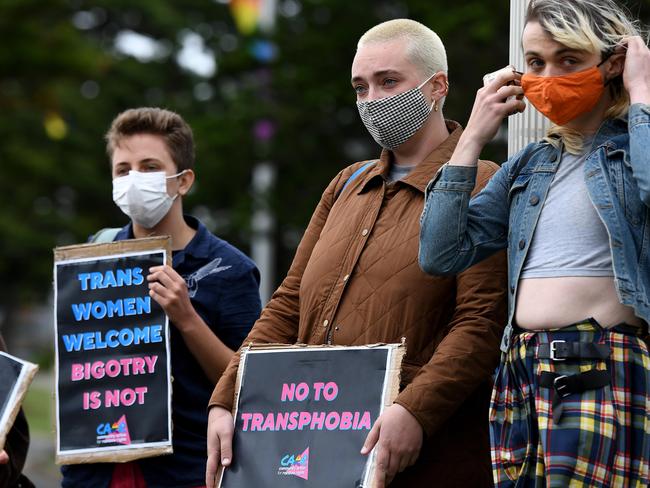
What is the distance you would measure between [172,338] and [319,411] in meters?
1.23

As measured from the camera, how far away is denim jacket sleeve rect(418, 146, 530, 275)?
152 inches

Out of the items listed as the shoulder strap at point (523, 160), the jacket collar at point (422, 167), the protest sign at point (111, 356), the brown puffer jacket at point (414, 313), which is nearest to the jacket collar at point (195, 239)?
the protest sign at point (111, 356)

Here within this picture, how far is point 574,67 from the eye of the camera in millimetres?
3648

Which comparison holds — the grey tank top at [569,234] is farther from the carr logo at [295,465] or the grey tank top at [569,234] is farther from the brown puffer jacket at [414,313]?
the carr logo at [295,465]

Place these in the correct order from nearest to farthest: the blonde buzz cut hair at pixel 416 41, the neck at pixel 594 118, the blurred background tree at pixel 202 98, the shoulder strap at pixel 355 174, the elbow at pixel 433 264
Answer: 1. the neck at pixel 594 118
2. the elbow at pixel 433 264
3. the blonde buzz cut hair at pixel 416 41
4. the shoulder strap at pixel 355 174
5. the blurred background tree at pixel 202 98

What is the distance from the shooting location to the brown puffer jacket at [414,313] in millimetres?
3971

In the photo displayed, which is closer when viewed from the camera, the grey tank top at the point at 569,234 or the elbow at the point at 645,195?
the elbow at the point at 645,195

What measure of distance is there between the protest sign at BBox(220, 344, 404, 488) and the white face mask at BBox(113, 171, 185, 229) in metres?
1.32

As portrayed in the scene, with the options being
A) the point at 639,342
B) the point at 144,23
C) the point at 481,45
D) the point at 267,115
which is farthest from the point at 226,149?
the point at 639,342

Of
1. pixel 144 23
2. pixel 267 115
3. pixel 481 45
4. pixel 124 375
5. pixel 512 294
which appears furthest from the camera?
pixel 144 23

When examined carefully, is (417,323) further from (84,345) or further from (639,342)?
(84,345)

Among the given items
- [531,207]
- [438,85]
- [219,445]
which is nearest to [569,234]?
[531,207]

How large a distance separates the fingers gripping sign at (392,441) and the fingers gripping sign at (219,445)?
515mm

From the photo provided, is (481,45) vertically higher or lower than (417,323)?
higher
